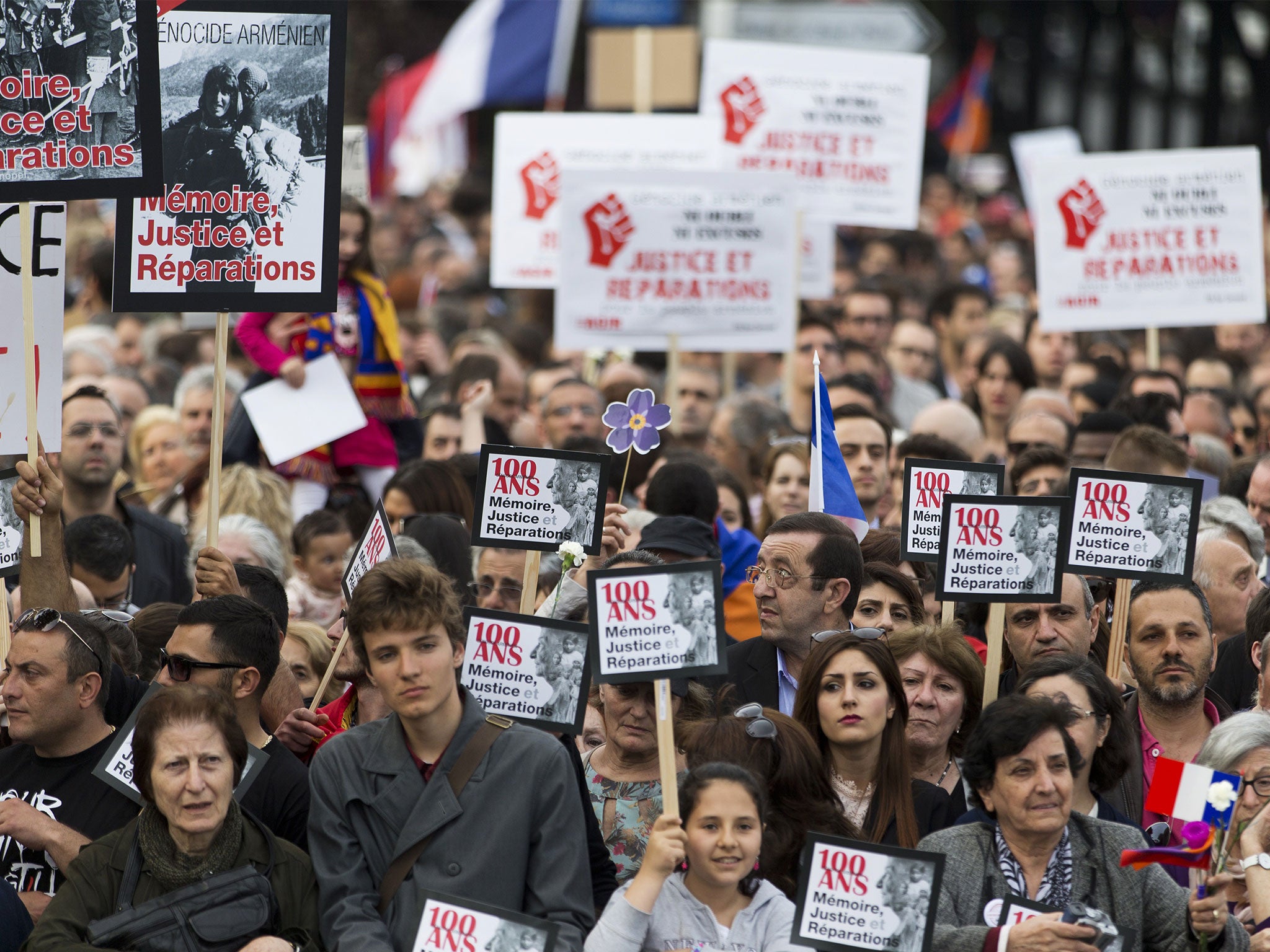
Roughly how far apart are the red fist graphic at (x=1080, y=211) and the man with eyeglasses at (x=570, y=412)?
10.0ft

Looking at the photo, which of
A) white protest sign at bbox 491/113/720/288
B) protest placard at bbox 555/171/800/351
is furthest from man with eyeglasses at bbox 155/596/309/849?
white protest sign at bbox 491/113/720/288

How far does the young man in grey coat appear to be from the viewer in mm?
4781

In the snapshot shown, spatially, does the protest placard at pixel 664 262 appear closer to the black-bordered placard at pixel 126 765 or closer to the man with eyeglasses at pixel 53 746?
the man with eyeglasses at pixel 53 746

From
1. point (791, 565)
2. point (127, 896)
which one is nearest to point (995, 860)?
point (791, 565)

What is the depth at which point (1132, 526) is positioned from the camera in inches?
253

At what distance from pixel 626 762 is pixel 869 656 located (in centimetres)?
75

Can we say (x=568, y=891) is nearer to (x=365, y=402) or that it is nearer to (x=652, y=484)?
(x=652, y=484)

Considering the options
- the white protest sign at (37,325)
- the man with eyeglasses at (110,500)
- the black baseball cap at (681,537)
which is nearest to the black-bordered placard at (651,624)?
the black baseball cap at (681,537)

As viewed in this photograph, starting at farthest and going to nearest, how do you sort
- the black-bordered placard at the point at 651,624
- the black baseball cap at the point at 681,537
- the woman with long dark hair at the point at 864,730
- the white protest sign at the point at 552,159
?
the white protest sign at the point at 552,159
the black baseball cap at the point at 681,537
the woman with long dark hair at the point at 864,730
the black-bordered placard at the point at 651,624

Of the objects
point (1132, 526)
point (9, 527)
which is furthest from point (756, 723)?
point (9, 527)

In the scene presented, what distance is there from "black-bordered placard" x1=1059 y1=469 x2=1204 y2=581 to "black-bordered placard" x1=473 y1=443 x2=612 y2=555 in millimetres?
1586

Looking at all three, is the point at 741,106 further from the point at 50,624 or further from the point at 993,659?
the point at 50,624

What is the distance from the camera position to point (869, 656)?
550 cm

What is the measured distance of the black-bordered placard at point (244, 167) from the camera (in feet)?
20.8
